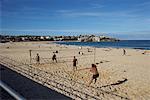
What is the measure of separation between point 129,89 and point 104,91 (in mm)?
1705

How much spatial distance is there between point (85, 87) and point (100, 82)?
2108 mm

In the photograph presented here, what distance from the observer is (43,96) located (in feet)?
29.5

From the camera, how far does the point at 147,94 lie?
1253 cm

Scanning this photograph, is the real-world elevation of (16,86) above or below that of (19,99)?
below

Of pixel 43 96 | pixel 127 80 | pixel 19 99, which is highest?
pixel 19 99

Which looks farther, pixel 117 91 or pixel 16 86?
pixel 117 91

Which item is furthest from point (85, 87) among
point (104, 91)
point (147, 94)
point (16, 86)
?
point (16, 86)

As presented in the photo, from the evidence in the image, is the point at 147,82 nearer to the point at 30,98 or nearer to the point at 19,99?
the point at 30,98

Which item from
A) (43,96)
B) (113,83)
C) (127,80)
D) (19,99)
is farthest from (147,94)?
(19,99)

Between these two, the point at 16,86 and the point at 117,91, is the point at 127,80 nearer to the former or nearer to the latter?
the point at 117,91

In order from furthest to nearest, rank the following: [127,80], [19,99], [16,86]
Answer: [127,80] → [16,86] → [19,99]

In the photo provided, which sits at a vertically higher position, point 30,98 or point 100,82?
point 30,98

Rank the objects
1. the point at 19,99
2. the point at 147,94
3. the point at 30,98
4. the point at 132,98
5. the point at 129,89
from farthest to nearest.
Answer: the point at 129,89 < the point at 147,94 < the point at 132,98 < the point at 30,98 < the point at 19,99

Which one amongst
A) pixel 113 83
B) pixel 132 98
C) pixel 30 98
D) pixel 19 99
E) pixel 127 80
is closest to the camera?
pixel 19 99
